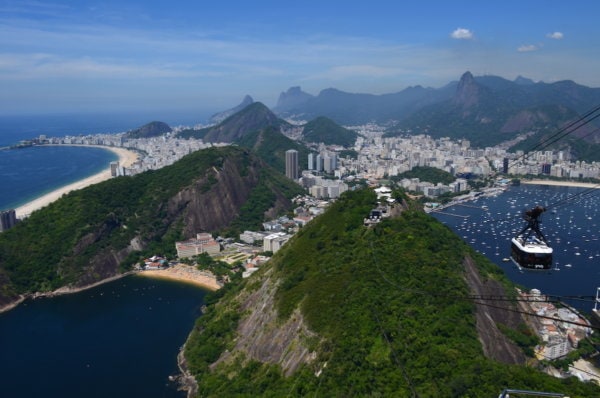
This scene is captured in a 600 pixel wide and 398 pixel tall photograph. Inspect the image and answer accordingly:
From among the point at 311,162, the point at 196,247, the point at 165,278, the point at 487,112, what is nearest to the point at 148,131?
the point at 311,162

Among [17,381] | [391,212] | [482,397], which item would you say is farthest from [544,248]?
[17,381]

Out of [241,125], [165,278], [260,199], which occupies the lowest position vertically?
[165,278]

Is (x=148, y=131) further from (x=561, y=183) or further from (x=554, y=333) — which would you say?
(x=554, y=333)

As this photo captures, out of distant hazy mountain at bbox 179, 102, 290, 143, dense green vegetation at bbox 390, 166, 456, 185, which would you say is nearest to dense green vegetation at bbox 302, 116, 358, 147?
distant hazy mountain at bbox 179, 102, 290, 143

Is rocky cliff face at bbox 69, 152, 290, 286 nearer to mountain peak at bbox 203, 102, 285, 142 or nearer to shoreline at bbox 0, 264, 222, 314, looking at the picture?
shoreline at bbox 0, 264, 222, 314

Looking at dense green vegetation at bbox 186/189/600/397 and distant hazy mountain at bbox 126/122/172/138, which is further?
distant hazy mountain at bbox 126/122/172/138
